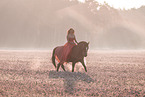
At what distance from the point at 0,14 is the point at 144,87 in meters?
94.4

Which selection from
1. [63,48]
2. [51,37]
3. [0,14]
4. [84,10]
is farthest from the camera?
[84,10]

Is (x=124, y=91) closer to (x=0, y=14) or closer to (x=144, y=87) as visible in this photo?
(x=144, y=87)

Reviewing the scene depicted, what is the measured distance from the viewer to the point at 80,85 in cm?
922

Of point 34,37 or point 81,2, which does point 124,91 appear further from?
point 81,2

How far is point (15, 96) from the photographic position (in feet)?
24.4

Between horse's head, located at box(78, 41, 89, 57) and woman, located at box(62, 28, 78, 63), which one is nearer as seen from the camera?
horse's head, located at box(78, 41, 89, 57)

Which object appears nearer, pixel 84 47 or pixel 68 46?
pixel 84 47

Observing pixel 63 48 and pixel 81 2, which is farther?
pixel 81 2

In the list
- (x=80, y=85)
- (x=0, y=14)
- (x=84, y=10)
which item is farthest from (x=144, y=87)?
(x=84, y=10)

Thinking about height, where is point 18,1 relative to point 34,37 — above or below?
above

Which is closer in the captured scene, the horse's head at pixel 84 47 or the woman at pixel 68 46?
the horse's head at pixel 84 47

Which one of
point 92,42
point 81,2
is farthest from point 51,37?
point 81,2

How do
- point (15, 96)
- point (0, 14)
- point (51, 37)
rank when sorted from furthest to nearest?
point (0, 14)
point (51, 37)
point (15, 96)

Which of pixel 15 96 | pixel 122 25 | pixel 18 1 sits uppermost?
pixel 18 1
